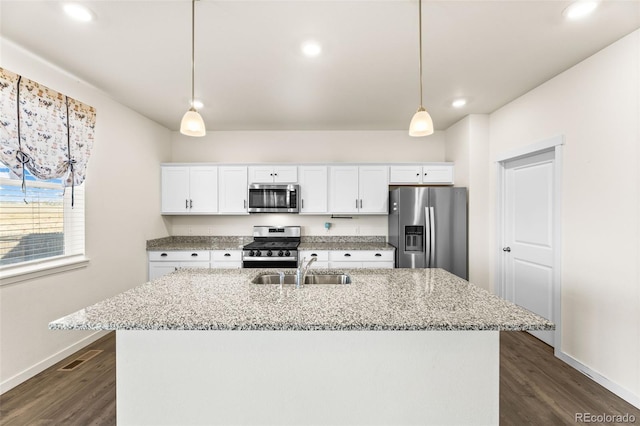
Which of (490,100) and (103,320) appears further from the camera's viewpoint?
(490,100)

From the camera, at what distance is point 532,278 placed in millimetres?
3107

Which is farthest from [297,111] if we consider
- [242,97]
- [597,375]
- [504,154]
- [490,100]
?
[597,375]

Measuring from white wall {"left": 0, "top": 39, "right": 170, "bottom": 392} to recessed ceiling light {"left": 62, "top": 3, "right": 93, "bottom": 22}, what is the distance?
31.9 inches

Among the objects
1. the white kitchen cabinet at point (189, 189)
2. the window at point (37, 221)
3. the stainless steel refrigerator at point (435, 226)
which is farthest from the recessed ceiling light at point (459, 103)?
the window at point (37, 221)

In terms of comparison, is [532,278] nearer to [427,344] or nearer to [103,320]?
[427,344]

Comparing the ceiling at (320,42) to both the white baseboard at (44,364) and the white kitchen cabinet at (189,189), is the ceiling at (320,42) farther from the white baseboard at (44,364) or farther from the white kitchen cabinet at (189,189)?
the white baseboard at (44,364)

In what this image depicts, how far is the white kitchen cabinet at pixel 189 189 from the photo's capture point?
420 cm

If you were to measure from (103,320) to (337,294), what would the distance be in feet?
3.66

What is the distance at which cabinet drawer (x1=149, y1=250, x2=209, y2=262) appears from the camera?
388cm

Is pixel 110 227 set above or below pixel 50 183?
below

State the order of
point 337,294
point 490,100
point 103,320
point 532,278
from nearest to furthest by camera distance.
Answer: point 103,320 < point 337,294 < point 532,278 < point 490,100

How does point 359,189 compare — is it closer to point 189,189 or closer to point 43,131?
point 189,189

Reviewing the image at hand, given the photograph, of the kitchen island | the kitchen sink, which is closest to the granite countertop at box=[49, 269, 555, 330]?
the kitchen island

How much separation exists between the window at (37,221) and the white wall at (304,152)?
162 centimetres
